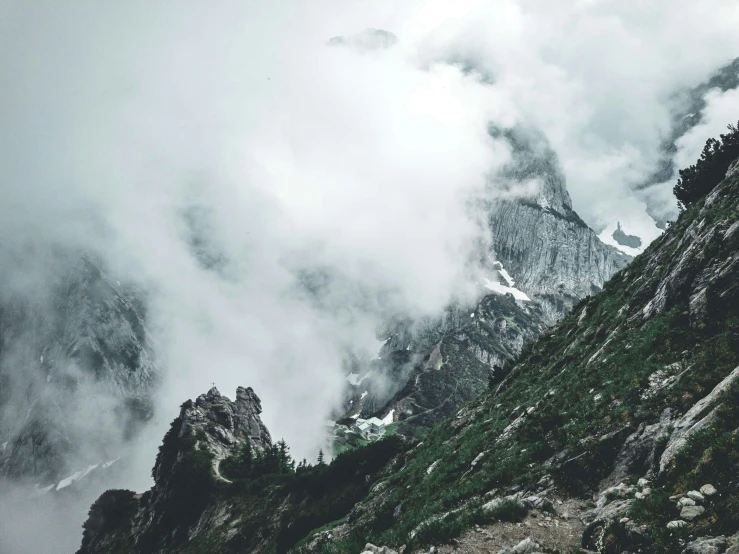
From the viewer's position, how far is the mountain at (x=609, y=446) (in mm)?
11391

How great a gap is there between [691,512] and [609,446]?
804cm

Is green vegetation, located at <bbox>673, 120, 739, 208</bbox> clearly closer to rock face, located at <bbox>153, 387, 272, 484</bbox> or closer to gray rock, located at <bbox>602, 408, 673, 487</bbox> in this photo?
gray rock, located at <bbox>602, 408, 673, 487</bbox>

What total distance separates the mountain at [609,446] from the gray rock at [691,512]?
0.10 ft

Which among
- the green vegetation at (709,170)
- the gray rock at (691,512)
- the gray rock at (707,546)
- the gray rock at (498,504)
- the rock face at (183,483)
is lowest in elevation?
the gray rock at (707,546)

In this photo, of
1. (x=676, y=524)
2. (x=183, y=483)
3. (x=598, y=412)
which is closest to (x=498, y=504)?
(x=676, y=524)

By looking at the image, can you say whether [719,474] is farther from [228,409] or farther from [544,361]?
[228,409]

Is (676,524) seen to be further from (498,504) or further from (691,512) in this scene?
(498,504)

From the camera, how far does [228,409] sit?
13075 centimetres

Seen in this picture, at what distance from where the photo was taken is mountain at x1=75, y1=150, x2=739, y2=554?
448 inches

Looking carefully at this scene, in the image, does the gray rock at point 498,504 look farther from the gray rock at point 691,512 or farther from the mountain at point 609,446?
the gray rock at point 691,512

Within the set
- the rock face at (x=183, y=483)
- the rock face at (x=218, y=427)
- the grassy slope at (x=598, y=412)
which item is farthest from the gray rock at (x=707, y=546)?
the rock face at (x=218, y=427)

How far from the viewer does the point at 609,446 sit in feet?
57.6

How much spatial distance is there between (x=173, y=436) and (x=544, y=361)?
358 ft

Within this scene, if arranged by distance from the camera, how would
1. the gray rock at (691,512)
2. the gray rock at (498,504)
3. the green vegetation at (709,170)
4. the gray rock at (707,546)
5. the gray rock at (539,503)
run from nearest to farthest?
1. the gray rock at (707,546)
2. the gray rock at (691,512)
3. the gray rock at (539,503)
4. the gray rock at (498,504)
5. the green vegetation at (709,170)
